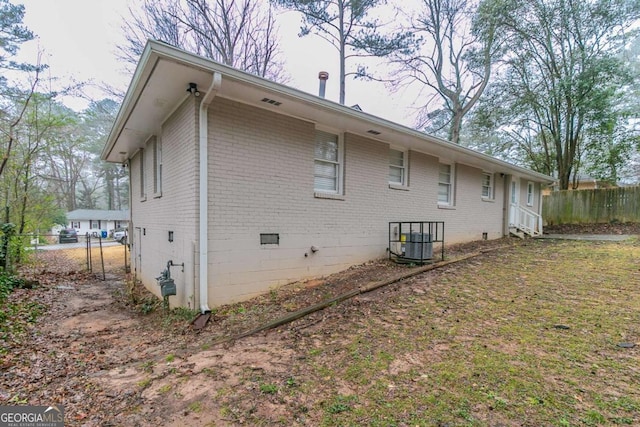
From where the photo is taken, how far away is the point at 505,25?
565 inches

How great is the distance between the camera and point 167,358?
330 cm

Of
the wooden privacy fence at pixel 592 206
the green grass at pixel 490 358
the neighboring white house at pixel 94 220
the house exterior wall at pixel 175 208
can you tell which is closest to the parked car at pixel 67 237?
the neighboring white house at pixel 94 220

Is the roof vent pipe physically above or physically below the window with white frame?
above

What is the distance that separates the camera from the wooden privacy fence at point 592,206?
14.0m

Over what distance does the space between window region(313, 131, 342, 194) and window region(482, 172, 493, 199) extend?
24.9 ft

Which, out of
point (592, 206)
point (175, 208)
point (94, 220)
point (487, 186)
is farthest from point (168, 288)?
point (94, 220)

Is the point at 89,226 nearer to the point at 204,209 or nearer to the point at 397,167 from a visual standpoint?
the point at 204,209

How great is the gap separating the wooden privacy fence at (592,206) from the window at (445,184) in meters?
10.5

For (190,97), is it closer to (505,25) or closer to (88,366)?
(88,366)

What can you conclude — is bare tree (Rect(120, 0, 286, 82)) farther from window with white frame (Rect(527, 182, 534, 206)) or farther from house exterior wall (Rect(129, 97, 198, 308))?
window with white frame (Rect(527, 182, 534, 206))

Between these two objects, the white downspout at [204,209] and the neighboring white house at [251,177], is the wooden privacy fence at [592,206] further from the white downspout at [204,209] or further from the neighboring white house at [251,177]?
the white downspout at [204,209]

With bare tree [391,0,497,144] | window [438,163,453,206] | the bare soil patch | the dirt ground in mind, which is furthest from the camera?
bare tree [391,0,497,144]

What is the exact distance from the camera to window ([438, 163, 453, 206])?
9.52 m

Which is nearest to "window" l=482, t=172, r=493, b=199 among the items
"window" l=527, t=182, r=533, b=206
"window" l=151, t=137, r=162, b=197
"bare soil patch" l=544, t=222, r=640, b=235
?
"window" l=527, t=182, r=533, b=206
